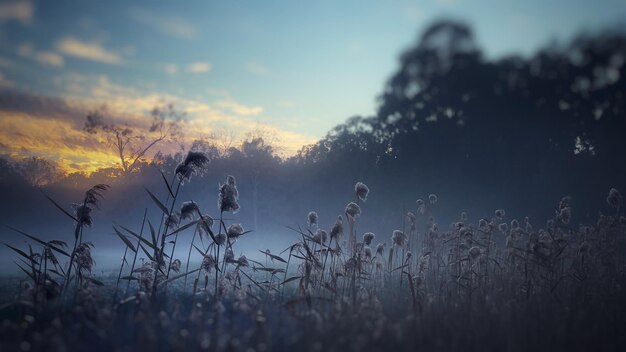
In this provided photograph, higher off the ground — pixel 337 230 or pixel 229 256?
pixel 337 230

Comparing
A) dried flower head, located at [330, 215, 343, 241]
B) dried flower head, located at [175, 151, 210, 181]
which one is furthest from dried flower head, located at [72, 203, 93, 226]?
dried flower head, located at [330, 215, 343, 241]

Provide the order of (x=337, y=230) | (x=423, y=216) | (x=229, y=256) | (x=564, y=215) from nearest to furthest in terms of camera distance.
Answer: (x=337, y=230), (x=229, y=256), (x=564, y=215), (x=423, y=216)

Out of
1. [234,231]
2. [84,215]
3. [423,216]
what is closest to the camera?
[84,215]

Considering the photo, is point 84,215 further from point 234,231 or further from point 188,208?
point 234,231

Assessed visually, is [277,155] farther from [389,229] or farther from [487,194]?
[487,194]

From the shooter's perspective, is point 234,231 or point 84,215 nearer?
point 84,215

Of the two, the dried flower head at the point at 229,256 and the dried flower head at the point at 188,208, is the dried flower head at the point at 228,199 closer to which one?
the dried flower head at the point at 188,208

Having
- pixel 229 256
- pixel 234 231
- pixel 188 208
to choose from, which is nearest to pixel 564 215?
pixel 234 231

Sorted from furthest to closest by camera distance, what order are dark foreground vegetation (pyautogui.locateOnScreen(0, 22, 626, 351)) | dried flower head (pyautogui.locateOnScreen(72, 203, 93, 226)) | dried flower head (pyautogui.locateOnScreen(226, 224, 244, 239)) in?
dried flower head (pyautogui.locateOnScreen(226, 224, 244, 239)), dried flower head (pyautogui.locateOnScreen(72, 203, 93, 226)), dark foreground vegetation (pyautogui.locateOnScreen(0, 22, 626, 351))

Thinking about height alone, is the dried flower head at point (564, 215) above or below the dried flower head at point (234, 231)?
above

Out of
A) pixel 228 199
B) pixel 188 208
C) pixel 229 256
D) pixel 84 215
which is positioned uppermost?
pixel 228 199

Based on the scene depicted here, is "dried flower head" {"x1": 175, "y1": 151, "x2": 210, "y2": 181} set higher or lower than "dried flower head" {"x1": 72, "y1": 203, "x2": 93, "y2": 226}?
higher

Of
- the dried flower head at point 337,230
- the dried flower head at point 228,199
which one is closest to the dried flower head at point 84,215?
the dried flower head at point 228,199

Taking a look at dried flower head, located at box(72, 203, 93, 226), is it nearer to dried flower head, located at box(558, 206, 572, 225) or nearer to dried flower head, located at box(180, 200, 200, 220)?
dried flower head, located at box(180, 200, 200, 220)
